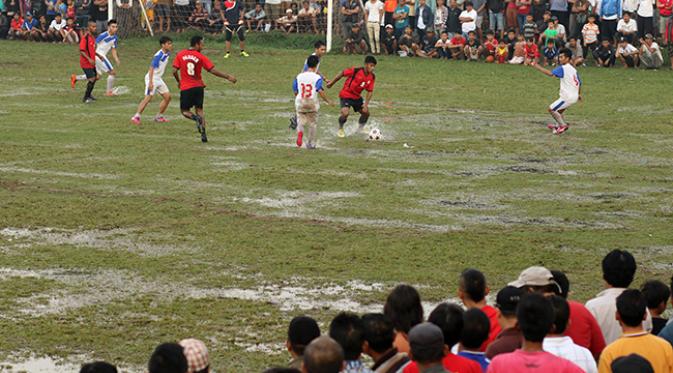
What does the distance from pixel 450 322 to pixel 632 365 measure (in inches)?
46.9

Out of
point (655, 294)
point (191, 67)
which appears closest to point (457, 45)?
point (191, 67)

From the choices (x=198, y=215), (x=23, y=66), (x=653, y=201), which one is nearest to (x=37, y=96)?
(x=23, y=66)

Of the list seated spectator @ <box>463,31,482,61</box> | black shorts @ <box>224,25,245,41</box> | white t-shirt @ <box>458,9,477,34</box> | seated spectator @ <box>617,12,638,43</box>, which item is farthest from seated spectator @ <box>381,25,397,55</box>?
seated spectator @ <box>617,12,638,43</box>

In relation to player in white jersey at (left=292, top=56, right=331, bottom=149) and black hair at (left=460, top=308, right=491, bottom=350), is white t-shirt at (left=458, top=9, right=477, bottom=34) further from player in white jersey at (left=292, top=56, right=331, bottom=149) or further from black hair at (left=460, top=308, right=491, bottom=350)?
black hair at (left=460, top=308, right=491, bottom=350)

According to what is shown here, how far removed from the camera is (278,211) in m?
17.6

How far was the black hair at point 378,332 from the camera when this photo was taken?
7.72 meters

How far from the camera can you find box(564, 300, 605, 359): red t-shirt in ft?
28.3

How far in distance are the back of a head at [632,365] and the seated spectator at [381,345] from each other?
1.26 m

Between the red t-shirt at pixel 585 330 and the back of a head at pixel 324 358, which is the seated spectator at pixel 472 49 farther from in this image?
the back of a head at pixel 324 358

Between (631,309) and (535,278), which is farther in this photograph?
(535,278)

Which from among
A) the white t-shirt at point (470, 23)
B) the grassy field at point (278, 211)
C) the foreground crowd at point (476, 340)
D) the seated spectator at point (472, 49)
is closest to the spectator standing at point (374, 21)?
the white t-shirt at point (470, 23)

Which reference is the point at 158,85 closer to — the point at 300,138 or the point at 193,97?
the point at 193,97

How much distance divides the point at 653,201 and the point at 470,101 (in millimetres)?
12242

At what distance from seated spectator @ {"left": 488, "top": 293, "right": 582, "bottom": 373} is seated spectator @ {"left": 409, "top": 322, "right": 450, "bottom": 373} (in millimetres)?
301
